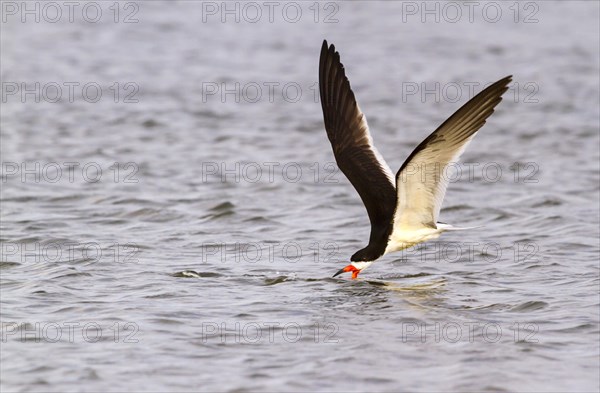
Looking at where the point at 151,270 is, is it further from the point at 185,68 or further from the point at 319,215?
the point at 185,68

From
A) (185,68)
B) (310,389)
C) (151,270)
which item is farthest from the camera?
(185,68)

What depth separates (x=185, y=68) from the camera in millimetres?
18406

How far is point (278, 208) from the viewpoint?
11516 mm

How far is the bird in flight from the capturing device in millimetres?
7668

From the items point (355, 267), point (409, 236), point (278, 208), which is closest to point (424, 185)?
point (409, 236)

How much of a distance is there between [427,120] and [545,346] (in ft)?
27.6

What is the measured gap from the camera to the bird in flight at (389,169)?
7668 mm

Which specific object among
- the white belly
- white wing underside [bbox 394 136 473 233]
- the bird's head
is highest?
white wing underside [bbox 394 136 473 233]

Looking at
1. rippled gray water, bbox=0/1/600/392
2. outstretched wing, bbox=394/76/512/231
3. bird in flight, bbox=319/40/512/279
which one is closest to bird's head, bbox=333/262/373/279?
bird in flight, bbox=319/40/512/279

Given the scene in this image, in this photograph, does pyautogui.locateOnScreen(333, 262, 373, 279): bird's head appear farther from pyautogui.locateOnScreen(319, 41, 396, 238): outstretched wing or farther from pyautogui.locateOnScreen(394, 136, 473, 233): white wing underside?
pyautogui.locateOnScreen(394, 136, 473, 233): white wing underside

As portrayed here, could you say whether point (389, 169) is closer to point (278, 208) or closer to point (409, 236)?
point (409, 236)

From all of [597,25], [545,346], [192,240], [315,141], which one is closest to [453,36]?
[597,25]

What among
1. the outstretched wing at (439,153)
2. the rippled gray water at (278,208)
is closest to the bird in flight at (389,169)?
the outstretched wing at (439,153)

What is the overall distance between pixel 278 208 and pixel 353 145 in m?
2.77
